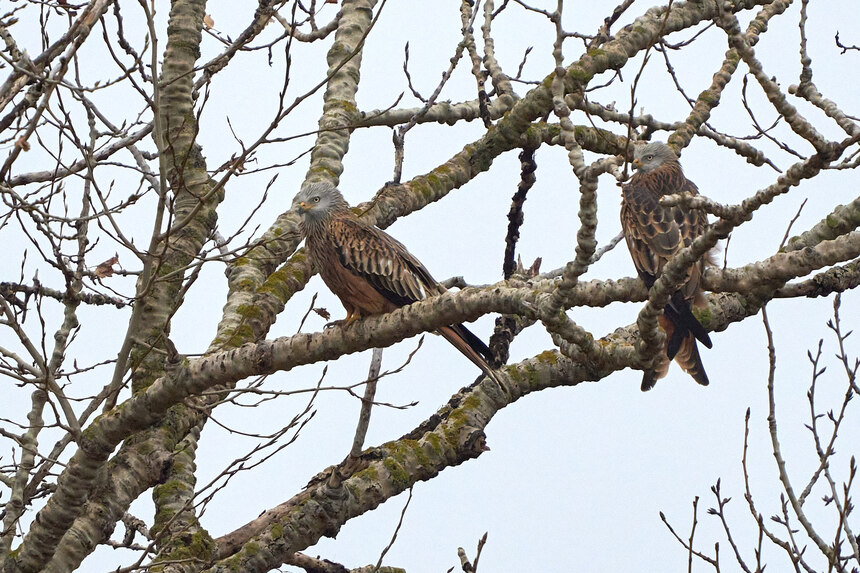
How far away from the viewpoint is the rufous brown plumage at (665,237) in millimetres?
5508

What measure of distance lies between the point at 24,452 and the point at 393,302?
2.31m

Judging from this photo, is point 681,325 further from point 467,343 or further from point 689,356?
point 467,343

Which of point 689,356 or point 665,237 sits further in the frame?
point 665,237

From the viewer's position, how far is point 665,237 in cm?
622

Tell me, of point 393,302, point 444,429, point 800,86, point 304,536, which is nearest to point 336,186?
point 393,302

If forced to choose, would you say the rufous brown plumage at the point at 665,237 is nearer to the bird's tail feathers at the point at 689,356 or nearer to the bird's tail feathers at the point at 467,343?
the bird's tail feathers at the point at 689,356

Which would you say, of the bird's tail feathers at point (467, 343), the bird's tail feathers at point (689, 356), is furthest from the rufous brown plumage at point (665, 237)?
the bird's tail feathers at point (467, 343)

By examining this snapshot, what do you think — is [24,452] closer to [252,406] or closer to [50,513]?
[50,513]

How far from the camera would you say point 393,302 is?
5.57 meters

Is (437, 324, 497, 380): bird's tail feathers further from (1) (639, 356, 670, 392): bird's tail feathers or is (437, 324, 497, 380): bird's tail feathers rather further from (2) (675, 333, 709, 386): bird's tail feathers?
(2) (675, 333, 709, 386): bird's tail feathers

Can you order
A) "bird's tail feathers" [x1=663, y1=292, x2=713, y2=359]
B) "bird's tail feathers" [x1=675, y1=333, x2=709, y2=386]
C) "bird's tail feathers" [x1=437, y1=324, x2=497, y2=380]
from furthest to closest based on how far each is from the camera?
1. "bird's tail feathers" [x1=675, y1=333, x2=709, y2=386]
2. "bird's tail feathers" [x1=663, y1=292, x2=713, y2=359]
3. "bird's tail feathers" [x1=437, y1=324, x2=497, y2=380]

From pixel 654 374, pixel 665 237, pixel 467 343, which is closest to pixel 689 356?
pixel 654 374

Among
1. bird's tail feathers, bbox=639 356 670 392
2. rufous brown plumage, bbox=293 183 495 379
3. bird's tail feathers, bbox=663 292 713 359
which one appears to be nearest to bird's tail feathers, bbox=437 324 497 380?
rufous brown plumage, bbox=293 183 495 379

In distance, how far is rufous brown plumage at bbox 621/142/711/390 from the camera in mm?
5508
